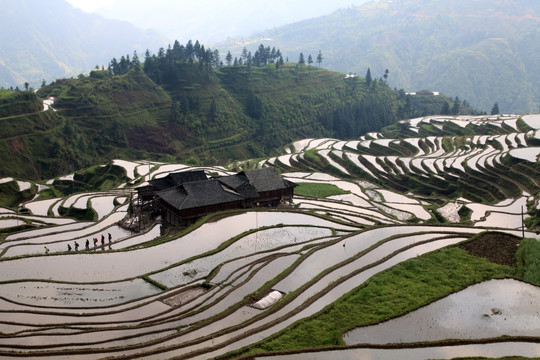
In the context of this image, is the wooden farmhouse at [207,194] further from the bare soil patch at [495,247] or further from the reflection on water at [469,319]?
the reflection on water at [469,319]

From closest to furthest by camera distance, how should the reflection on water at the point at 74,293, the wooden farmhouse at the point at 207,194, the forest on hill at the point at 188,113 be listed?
the reflection on water at the point at 74,293
the wooden farmhouse at the point at 207,194
the forest on hill at the point at 188,113

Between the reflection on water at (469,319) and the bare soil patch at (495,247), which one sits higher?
the bare soil patch at (495,247)

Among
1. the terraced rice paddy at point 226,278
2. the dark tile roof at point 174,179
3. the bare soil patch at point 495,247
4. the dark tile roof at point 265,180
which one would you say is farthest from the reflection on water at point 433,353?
the dark tile roof at point 174,179

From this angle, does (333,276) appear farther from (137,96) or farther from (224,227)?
(137,96)

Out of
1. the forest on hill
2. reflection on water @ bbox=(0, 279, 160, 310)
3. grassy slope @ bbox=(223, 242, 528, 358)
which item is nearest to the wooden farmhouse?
reflection on water @ bbox=(0, 279, 160, 310)

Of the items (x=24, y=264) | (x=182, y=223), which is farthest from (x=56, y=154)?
(x=24, y=264)

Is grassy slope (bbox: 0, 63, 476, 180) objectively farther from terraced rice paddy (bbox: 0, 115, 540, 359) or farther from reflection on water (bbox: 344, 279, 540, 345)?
reflection on water (bbox: 344, 279, 540, 345)
